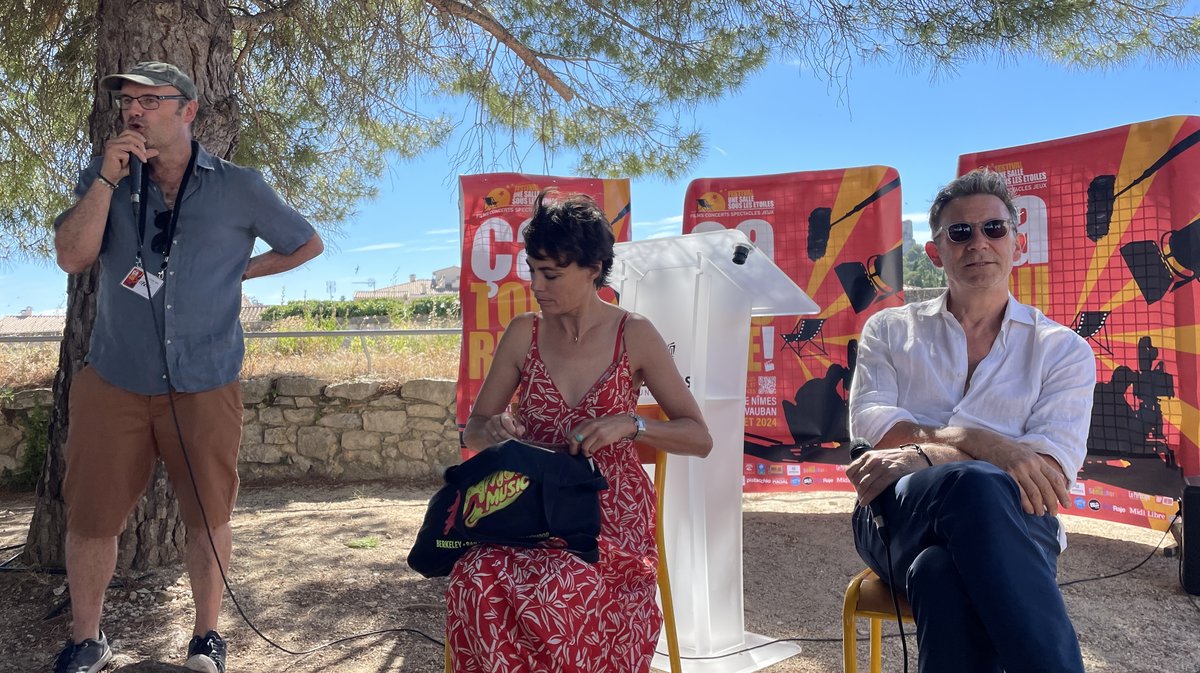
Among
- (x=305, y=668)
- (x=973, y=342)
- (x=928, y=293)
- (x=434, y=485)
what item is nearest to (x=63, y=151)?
(x=434, y=485)

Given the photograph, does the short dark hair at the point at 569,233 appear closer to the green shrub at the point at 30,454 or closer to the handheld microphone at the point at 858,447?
the handheld microphone at the point at 858,447

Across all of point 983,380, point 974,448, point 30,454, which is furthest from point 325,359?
point 974,448

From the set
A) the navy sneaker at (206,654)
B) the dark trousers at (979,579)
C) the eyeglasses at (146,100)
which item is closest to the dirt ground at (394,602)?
the navy sneaker at (206,654)

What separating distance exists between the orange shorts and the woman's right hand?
0.81 m

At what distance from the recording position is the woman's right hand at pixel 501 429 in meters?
2.16

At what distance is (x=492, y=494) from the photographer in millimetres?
1911

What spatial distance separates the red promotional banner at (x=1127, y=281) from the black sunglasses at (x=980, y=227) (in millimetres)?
2078

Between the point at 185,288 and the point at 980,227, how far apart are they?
220 centimetres

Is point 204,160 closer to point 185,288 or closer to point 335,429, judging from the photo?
point 185,288

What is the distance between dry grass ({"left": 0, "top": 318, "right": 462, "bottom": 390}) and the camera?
22.7ft

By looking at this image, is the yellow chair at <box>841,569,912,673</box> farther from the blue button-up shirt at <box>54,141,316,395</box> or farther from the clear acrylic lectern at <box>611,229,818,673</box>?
the blue button-up shirt at <box>54,141,316,395</box>

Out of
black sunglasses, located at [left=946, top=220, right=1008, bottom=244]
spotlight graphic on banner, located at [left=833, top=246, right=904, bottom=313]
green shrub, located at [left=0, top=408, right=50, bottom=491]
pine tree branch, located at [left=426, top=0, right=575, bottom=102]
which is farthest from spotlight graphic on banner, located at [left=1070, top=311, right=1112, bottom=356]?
green shrub, located at [left=0, top=408, right=50, bottom=491]

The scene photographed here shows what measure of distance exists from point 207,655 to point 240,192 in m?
1.37

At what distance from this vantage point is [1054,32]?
3846 mm
